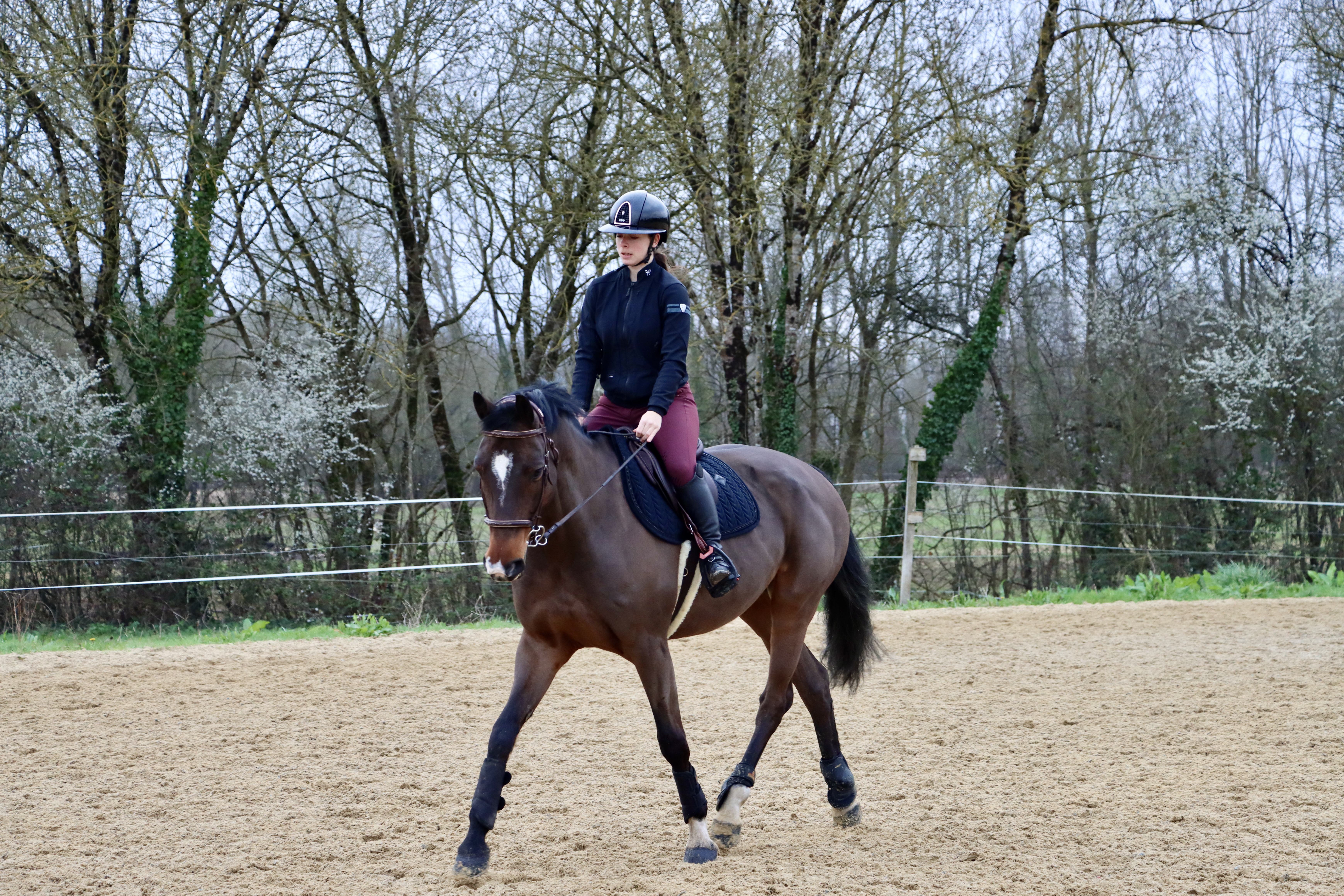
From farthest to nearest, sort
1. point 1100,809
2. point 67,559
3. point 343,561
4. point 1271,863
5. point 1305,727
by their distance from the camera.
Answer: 1. point 343,561
2. point 67,559
3. point 1305,727
4. point 1100,809
5. point 1271,863

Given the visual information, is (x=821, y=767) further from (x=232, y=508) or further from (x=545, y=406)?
(x=232, y=508)

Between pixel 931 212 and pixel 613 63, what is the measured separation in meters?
7.01

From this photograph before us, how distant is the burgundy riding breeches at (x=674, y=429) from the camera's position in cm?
411

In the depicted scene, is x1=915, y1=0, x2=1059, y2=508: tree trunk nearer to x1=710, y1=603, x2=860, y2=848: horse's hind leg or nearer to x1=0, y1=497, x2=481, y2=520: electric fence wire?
x1=0, y1=497, x2=481, y2=520: electric fence wire

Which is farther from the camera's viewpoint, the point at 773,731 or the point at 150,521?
the point at 150,521

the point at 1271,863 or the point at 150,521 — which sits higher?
the point at 150,521

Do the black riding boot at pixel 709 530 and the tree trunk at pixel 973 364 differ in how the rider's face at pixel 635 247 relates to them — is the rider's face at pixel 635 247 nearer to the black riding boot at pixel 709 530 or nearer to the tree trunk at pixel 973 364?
the black riding boot at pixel 709 530

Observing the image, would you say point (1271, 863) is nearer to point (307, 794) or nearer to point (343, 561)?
point (307, 794)

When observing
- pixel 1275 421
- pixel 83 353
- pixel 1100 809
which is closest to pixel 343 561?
pixel 83 353

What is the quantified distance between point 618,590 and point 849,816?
147 centimetres

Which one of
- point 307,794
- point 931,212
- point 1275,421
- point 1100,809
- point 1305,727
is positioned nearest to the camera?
point 1100,809

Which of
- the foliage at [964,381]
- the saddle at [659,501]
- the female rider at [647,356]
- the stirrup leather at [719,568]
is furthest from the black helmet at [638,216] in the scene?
the foliage at [964,381]

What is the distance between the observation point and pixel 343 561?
13.2 m

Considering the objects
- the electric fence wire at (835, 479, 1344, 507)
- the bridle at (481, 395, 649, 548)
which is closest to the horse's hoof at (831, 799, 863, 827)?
the bridle at (481, 395, 649, 548)
